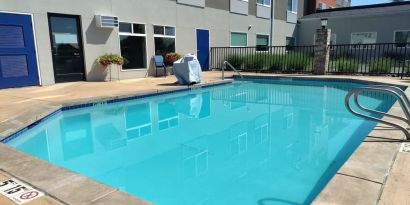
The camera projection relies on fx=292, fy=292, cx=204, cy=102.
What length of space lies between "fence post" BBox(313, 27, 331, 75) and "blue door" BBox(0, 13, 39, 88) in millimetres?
9661

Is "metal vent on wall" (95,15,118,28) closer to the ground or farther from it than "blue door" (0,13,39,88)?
farther from it

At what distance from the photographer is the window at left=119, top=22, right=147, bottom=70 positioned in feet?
34.3

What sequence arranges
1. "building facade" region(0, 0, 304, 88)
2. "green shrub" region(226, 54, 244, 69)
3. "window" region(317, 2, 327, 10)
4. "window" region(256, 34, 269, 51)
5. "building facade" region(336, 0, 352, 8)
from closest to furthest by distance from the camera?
"building facade" region(0, 0, 304, 88)
"green shrub" region(226, 54, 244, 69)
"window" region(256, 34, 269, 51)
"window" region(317, 2, 327, 10)
"building facade" region(336, 0, 352, 8)

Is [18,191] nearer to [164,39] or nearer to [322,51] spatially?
[164,39]

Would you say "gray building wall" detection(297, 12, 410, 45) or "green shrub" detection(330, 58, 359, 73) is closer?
"green shrub" detection(330, 58, 359, 73)

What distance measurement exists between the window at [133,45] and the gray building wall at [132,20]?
0.18 metres

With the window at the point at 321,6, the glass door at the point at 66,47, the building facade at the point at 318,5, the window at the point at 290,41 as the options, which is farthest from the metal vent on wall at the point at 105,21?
the window at the point at 321,6

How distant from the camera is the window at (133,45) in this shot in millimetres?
10453

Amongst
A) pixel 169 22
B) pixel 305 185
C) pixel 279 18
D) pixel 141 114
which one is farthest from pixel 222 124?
pixel 279 18

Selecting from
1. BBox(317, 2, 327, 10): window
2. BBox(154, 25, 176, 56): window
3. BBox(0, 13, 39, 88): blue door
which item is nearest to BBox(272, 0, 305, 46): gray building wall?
BBox(317, 2, 327, 10): window

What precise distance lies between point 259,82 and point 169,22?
4.43 meters

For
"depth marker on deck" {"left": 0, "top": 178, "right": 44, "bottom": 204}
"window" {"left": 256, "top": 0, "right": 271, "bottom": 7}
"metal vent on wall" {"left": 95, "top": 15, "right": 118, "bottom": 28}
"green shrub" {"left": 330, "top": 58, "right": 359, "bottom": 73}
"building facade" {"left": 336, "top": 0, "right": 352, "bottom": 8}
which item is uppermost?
"building facade" {"left": 336, "top": 0, "right": 352, "bottom": 8}

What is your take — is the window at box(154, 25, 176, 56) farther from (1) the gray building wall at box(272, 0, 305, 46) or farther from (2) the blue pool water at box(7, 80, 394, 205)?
(1) the gray building wall at box(272, 0, 305, 46)

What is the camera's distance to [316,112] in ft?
20.6
